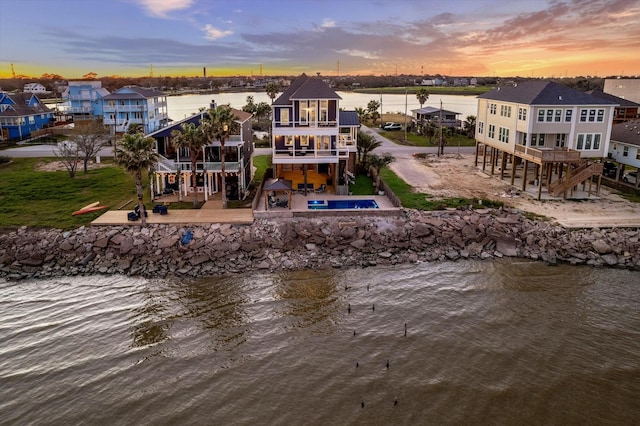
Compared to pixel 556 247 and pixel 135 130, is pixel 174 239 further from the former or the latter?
pixel 556 247

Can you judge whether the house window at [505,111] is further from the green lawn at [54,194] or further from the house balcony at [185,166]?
the green lawn at [54,194]

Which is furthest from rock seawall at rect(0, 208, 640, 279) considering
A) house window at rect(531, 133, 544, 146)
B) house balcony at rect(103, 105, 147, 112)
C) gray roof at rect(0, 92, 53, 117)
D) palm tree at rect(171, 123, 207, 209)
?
gray roof at rect(0, 92, 53, 117)

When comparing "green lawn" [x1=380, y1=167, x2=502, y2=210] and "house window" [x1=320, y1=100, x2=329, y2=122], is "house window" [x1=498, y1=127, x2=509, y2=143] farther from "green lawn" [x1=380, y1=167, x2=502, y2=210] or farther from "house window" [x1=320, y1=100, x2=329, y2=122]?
"house window" [x1=320, y1=100, x2=329, y2=122]

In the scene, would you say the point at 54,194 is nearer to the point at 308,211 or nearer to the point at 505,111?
the point at 308,211

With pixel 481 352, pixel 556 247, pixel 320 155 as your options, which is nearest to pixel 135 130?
pixel 320 155

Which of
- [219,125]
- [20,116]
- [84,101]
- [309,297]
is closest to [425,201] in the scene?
[309,297]

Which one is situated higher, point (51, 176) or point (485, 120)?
point (485, 120)
